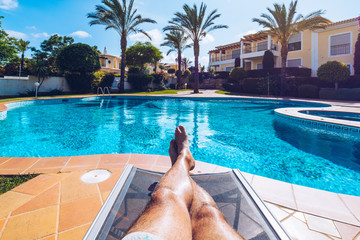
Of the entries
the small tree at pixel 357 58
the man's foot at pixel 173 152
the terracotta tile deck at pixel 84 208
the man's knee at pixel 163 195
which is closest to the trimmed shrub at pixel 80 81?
the terracotta tile deck at pixel 84 208

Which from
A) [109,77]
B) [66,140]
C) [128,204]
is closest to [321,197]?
[128,204]

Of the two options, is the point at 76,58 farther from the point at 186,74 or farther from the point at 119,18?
the point at 186,74

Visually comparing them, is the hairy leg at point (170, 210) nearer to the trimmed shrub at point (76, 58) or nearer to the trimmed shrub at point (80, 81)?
the trimmed shrub at point (76, 58)

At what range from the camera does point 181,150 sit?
1.86 metres

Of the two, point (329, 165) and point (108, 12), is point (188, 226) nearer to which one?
point (329, 165)

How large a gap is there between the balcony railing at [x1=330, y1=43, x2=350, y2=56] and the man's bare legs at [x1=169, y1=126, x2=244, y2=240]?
2368 cm

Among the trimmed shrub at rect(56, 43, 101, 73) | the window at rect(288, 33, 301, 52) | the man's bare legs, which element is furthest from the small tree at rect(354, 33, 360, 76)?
the trimmed shrub at rect(56, 43, 101, 73)

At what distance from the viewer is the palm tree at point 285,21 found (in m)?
14.9

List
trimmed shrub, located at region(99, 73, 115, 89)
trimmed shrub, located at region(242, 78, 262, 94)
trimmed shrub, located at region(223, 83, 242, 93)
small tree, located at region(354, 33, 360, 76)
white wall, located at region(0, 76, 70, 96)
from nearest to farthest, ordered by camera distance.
→ white wall, located at region(0, 76, 70, 96)
small tree, located at region(354, 33, 360, 76)
trimmed shrub, located at region(242, 78, 262, 94)
trimmed shrub, located at region(99, 73, 115, 89)
trimmed shrub, located at region(223, 83, 242, 93)

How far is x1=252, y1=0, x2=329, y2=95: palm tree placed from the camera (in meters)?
14.9

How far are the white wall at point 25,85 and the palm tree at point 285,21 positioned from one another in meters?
18.1

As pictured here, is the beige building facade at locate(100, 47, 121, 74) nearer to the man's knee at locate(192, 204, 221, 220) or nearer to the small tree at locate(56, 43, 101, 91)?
the small tree at locate(56, 43, 101, 91)

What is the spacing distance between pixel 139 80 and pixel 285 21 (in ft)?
50.9

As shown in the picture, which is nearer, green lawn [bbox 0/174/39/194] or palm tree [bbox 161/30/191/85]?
green lawn [bbox 0/174/39/194]
